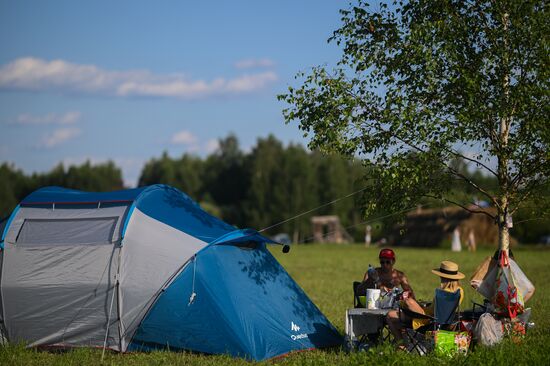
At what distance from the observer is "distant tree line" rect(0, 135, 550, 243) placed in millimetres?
88500

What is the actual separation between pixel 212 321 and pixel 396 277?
2.69 m

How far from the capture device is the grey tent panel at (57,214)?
11.0 metres

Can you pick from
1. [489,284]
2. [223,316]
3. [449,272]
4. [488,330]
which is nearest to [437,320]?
[488,330]

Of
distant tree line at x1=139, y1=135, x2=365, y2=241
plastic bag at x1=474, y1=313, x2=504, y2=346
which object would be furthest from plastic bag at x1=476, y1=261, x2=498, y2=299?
distant tree line at x1=139, y1=135, x2=365, y2=241

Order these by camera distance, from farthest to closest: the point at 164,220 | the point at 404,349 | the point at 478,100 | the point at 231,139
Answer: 1. the point at 231,139
2. the point at 164,220
3. the point at 478,100
4. the point at 404,349

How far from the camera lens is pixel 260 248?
11.4 m

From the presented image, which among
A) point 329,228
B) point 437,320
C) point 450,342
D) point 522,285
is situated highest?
point 522,285

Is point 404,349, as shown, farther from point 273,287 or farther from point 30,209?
point 30,209

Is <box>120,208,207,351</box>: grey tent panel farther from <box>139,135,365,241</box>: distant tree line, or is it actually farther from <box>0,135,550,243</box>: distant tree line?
<box>139,135,365,241</box>: distant tree line

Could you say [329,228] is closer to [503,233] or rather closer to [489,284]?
[503,233]

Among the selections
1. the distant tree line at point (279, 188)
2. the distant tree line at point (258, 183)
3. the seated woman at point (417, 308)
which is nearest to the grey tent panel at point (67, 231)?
the seated woman at point (417, 308)

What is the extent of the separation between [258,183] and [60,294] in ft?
262

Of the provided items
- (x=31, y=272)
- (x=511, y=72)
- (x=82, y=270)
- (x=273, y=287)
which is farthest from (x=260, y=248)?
(x=511, y=72)

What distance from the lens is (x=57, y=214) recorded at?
11359mm
